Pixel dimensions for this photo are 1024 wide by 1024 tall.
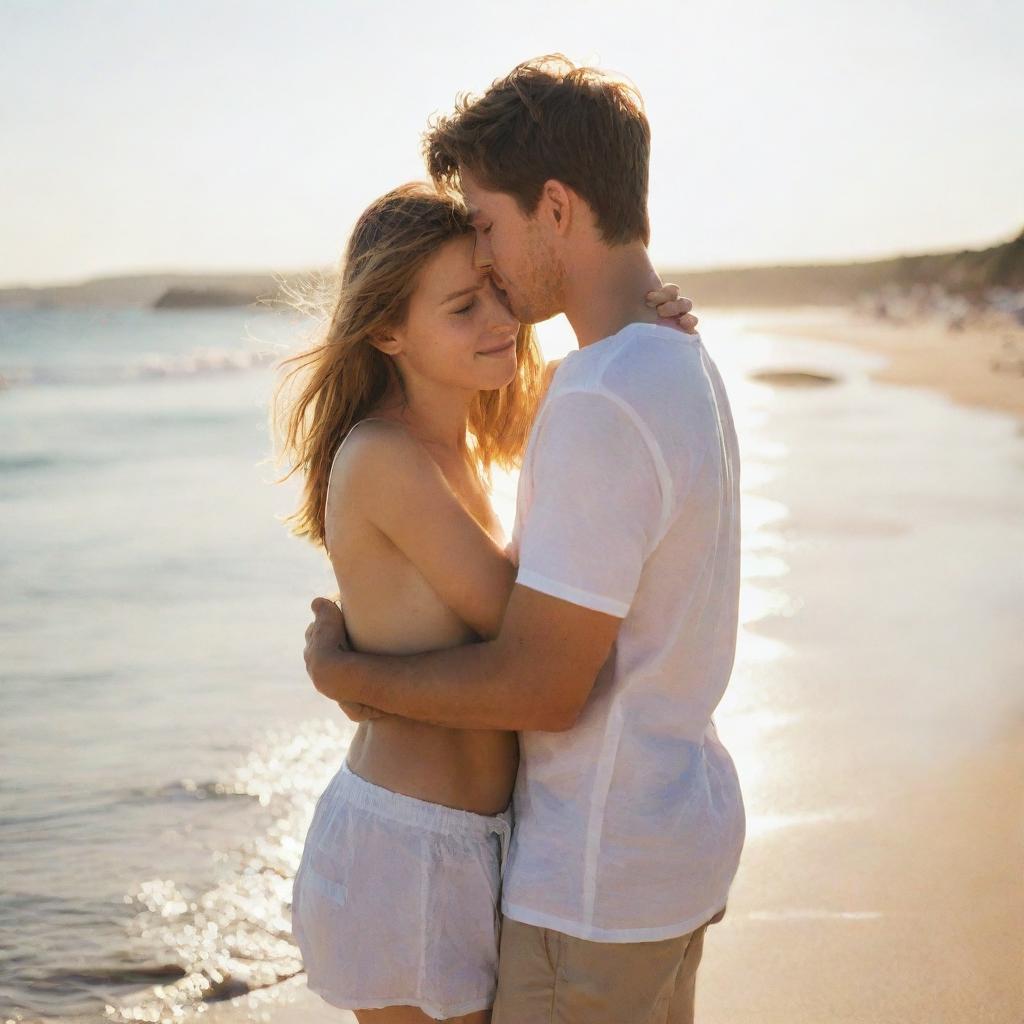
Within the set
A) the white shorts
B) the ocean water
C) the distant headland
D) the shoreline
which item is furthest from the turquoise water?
the distant headland

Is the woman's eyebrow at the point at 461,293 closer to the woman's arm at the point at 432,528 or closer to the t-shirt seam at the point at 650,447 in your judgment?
the woman's arm at the point at 432,528

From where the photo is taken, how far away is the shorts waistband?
8.09ft

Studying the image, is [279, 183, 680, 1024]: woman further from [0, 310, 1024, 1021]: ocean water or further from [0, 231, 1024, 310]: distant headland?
[0, 231, 1024, 310]: distant headland

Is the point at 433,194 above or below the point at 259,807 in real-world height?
above

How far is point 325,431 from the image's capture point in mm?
2781

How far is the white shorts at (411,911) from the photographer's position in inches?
95.3

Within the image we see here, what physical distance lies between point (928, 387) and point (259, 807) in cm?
1944

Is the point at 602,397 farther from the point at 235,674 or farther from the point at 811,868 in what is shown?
the point at 235,674

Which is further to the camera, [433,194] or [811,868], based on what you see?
[811,868]

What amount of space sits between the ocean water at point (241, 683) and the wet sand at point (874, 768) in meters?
0.03

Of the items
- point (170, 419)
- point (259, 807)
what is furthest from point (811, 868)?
point (170, 419)

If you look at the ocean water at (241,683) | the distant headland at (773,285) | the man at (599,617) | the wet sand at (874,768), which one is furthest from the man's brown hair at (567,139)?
the distant headland at (773,285)

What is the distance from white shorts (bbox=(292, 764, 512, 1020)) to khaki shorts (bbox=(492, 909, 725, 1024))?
0.24 feet

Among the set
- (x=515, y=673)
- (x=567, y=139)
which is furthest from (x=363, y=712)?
(x=567, y=139)
